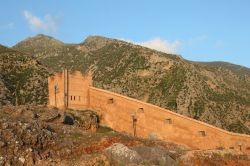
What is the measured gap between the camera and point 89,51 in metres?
123

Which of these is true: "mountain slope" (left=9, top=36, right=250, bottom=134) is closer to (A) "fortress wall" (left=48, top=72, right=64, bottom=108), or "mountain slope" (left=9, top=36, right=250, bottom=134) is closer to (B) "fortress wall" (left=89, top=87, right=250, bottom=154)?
(B) "fortress wall" (left=89, top=87, right=250, bottom=154)

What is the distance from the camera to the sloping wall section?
42312 millimetres

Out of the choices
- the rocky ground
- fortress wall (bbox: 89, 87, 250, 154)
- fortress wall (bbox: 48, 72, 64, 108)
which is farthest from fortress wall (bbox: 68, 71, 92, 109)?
the rocky ground

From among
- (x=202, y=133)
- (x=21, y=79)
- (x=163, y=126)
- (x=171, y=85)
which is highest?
(x=171, y=85)

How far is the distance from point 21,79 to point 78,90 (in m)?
25.2

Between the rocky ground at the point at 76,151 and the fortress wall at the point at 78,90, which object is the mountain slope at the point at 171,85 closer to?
the fortress wall at the point at 78,90

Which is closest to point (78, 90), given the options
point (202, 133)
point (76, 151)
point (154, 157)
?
point (202, 133)

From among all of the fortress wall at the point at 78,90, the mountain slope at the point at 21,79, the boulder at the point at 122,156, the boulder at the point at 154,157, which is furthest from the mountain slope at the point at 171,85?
the boulder at the point at 122,156

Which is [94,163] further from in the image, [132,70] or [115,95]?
[132,70]

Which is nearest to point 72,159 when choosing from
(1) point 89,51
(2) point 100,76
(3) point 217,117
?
(3) point 217,117

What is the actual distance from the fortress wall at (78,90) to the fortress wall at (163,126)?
238 centimetres

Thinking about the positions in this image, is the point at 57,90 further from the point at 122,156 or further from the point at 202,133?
the point at 122,156

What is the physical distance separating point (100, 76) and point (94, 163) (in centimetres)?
7925

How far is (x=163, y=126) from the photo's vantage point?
4259cm
